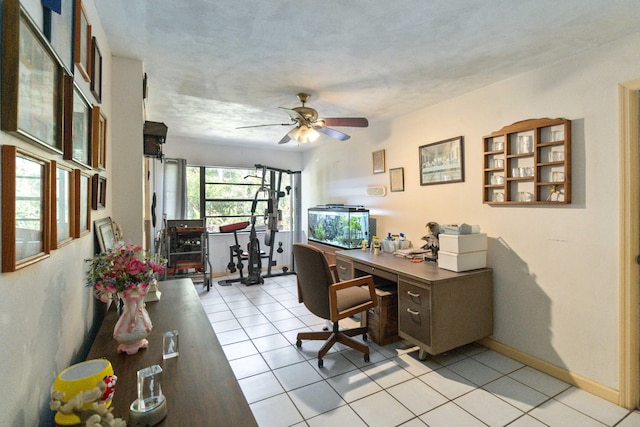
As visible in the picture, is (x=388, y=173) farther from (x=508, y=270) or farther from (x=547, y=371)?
(x=547, y=371)

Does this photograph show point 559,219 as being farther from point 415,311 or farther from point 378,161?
point 378,161

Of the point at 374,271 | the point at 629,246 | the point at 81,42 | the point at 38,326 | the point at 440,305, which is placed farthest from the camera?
the point at 374,271

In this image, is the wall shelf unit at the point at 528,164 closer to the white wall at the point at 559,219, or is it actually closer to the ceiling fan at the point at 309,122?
the white wall at the point at 559,219

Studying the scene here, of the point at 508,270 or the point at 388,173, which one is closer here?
the point at 508,270

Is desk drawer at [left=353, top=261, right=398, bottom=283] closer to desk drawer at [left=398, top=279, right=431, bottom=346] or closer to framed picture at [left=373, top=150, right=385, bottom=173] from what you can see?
desk drawer at [left=398, top=279, right=431, bottom=346]

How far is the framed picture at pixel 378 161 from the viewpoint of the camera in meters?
3.95

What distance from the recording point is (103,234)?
173cm

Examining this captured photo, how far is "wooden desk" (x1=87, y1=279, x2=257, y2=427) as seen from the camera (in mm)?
909

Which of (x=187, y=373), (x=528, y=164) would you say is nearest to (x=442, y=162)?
(x=528, y=164)

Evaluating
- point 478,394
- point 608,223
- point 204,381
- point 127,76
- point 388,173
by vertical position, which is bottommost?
point 478,394

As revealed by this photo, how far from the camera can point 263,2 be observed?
161 cm

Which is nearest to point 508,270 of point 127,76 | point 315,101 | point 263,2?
point 315,101

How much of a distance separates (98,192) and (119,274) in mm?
734

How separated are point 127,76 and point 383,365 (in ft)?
9.66
